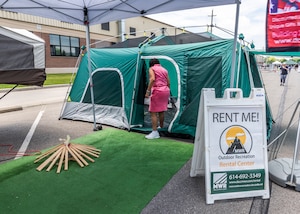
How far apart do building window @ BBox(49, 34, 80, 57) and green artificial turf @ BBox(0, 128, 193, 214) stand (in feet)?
64.8

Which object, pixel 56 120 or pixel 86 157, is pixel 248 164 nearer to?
pixel 86 157

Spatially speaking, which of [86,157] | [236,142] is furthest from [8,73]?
[236,142]

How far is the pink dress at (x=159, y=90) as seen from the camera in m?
4.83

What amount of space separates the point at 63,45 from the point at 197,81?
20.6 meters

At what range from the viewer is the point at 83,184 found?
3150mm

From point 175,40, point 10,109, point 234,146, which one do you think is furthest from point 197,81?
→ point 10,109

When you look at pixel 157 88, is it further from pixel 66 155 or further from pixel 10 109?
pixel 10 109

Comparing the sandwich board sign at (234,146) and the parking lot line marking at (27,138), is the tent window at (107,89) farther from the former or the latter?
the sandwich board sign at (234,146)

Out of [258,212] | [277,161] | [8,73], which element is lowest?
[258,212]

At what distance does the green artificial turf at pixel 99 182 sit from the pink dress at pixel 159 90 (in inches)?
→ 32.8

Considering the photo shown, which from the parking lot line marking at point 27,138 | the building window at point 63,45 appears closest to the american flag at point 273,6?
the parking lot line marking at point 27,138

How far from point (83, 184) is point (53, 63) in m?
20.9

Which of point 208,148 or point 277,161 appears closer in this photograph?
point 208,148

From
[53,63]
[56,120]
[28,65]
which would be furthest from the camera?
[53,63]
